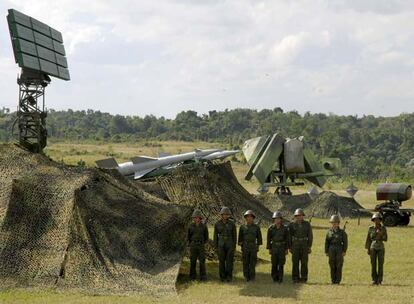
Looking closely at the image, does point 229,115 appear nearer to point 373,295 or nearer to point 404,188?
point 404,188

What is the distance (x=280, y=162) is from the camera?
34.8 meters

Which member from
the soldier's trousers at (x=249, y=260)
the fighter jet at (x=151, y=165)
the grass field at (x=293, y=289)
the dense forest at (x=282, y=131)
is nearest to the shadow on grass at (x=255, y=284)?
the grass field at (x=293, y=289)

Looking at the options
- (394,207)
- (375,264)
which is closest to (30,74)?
(375,264)

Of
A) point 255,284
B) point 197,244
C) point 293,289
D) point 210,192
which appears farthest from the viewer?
point 210,192

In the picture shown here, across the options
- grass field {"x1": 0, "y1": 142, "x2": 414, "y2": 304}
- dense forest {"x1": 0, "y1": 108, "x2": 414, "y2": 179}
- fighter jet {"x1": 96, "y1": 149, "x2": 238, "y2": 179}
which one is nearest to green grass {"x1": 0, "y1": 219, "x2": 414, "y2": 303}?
grass field {"x1": 0, "y1": 142, "x2": 414, "y2": 304}

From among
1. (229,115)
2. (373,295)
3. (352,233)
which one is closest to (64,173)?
(373,295)

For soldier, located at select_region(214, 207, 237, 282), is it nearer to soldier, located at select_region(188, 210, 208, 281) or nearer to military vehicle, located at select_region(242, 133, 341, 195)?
soldier, located at select_region(188, 210, 208, 281)

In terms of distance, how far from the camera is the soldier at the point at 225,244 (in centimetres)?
1605

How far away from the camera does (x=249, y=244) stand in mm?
16078

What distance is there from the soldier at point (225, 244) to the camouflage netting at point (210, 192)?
30.2 ft

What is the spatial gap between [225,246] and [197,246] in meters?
0.62

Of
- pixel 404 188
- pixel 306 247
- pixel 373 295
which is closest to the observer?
pixel 373 295

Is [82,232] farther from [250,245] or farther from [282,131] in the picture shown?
[282,131]

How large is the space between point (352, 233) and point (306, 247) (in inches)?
422
